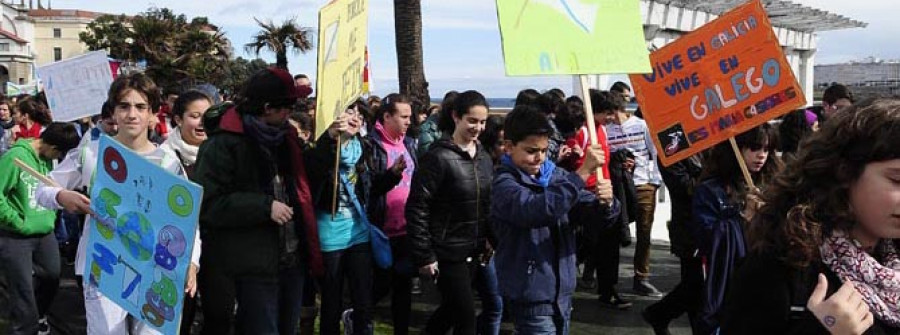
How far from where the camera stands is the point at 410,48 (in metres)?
12.8

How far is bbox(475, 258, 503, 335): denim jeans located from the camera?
5.63 metres

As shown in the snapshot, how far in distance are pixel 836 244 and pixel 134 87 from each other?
3.22m

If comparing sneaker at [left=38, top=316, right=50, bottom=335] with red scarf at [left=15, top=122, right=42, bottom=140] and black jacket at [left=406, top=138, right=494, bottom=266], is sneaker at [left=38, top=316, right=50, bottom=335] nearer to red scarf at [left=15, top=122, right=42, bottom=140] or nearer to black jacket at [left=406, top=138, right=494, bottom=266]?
black jacket at [left=406, top=138, right=494, bottom=266]

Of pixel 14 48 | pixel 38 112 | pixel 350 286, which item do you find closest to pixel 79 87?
pixel 38 112

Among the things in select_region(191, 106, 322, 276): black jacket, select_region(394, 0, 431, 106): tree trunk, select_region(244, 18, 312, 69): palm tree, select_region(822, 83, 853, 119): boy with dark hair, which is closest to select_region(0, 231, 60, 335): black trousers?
select_region(191, 106, 322, 276): black jacket

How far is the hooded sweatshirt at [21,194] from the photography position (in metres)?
5.51

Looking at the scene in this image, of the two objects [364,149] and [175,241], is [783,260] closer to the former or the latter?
[175,241]

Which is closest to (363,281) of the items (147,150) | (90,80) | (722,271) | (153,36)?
(147,150)

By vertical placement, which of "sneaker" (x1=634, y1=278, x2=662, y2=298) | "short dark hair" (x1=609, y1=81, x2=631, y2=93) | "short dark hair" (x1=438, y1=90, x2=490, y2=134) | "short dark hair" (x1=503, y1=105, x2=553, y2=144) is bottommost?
"sneaker" (x1=634, y1=278, x2=662, y2=298)

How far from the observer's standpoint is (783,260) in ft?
6.68

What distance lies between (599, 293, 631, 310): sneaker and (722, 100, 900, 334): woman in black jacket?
5.26 metres

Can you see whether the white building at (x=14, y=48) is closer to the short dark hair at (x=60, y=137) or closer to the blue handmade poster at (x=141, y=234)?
the short dark hair at (x=60, y=137)

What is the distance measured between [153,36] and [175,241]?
5111 centimetres

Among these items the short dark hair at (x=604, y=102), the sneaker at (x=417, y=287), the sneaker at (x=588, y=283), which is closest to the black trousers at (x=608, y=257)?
the sneaker at (x=588, y=283)
